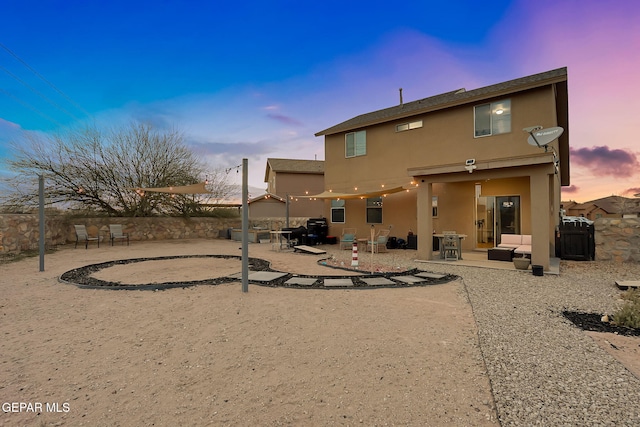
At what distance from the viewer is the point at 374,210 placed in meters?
13.1

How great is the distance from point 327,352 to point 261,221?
1611 cm

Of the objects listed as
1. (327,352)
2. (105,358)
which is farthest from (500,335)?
(105,358)

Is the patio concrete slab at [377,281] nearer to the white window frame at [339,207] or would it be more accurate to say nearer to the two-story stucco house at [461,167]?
the two-story stucco house at [461,167]

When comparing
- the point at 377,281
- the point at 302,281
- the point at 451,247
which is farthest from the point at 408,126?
the point at 302,281

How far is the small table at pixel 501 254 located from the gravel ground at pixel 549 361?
2.69 metres

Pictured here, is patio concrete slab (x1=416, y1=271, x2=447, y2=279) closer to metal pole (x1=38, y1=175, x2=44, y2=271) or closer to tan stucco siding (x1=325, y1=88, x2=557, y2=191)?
tan stucco siding (x1=325, y1=88, x2=557, y2=191)

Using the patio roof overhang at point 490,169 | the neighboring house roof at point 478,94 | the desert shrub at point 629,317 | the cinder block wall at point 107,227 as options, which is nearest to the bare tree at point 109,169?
the cinder block wall at point 107,227

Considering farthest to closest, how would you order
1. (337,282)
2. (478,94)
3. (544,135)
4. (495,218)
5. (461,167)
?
(495,218) → (478,94) → (461,167) → (544,135) → (337,282)

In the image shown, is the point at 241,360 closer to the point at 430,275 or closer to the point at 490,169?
the point at 430,275

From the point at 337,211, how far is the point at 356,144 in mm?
3256

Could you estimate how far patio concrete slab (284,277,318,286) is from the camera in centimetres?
579

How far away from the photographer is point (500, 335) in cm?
329

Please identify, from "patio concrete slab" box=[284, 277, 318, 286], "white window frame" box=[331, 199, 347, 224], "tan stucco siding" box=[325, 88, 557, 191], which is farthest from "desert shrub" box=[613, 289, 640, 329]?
"white window frame" box=[331, 199, 347, 224]

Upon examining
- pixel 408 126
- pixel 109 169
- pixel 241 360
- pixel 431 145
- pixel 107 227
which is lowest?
pixel 241 360
